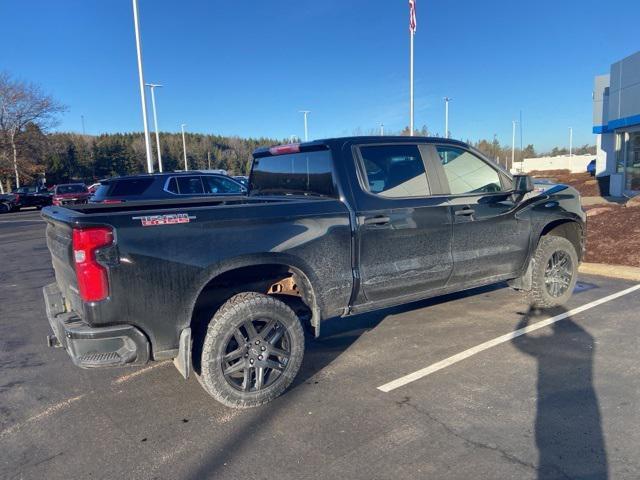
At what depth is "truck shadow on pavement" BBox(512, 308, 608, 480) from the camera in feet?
9.06

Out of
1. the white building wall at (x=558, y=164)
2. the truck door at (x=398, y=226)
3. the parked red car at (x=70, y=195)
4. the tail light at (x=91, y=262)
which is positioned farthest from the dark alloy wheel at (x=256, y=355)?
the white building wall at (x=558, y=164)

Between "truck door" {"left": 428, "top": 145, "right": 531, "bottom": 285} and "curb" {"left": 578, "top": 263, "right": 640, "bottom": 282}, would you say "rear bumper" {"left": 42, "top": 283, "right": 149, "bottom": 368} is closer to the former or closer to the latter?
"truck door" {"left": 428, "top": 145, "right": 531, "bottom": 285}

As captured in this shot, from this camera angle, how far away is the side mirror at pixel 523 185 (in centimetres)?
511

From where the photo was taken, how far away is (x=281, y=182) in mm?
4848

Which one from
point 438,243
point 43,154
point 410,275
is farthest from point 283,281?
point 43,154

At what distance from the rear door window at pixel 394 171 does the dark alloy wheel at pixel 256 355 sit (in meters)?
1.45

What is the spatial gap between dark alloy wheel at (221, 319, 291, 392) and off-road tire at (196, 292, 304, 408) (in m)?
0.03

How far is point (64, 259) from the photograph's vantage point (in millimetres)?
3438

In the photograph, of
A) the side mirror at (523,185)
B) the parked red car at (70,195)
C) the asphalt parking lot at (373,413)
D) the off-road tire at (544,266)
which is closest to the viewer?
the asphalt parking lot at (373,413)

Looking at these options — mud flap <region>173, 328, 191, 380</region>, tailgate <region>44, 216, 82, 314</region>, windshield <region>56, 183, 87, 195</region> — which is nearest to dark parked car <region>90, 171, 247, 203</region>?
tailgate <region>44, 216, 82, 314</region>

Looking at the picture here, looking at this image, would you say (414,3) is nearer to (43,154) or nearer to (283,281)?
(283,281)

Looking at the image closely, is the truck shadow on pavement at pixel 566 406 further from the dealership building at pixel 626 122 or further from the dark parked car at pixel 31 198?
the dark parked car at pixel 31 198

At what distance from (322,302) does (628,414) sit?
2227 millimetres

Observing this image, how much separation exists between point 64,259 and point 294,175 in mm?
2084
